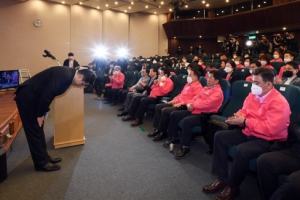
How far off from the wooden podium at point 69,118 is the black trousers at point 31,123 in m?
0.68

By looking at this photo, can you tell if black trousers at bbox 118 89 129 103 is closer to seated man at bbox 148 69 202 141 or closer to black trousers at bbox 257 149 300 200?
seated man at bbox 148 69 202 141

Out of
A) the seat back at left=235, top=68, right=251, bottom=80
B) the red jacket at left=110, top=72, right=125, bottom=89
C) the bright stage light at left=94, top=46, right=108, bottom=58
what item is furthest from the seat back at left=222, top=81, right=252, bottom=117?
the bright stage light at left=94, top=46, right=108, bottom=58

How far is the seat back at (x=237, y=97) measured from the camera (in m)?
2.92

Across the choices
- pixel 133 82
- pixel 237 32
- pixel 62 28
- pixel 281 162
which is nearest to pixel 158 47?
pixel 237 32

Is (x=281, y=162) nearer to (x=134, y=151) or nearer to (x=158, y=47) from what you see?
(x=134, y=151)

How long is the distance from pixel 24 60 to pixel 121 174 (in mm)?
10009

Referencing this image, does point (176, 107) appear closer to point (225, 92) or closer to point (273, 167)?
point (225, 92)

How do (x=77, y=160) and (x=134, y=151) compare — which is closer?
(x=77, y=160)

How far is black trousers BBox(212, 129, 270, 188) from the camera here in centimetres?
202

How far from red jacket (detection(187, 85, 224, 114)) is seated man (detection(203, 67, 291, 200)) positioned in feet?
2.24

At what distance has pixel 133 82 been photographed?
695 centimetres

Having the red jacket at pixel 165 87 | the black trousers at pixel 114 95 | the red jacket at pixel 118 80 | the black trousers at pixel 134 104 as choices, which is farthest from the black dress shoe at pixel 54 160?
the red jacket at pixel 118 80

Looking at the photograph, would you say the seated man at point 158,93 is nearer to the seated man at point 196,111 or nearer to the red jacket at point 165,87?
the red jacket at point 165,87

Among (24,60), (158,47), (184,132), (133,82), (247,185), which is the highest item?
(158,47)
